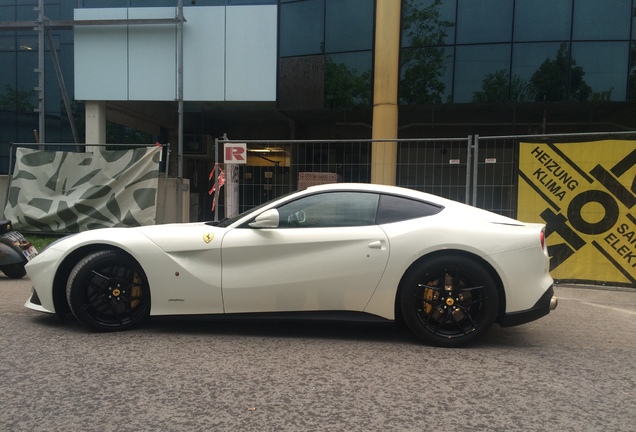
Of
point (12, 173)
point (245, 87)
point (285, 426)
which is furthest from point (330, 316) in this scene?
point (245, 87)

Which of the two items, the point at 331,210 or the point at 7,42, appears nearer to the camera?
the point at 331,210

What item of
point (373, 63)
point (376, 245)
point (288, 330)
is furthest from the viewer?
point (373, 63)

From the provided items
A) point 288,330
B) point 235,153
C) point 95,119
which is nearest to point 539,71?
point 235,153

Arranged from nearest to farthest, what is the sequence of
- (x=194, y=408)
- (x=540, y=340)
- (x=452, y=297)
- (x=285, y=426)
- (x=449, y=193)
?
(x=285, y=426), (x=194, y=408), (x=452, y=297), (x=540, y=340), (x=449, y=193)

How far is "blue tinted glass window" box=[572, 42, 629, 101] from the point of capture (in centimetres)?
1270

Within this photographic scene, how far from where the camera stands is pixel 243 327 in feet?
15.1

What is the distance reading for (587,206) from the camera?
637cm

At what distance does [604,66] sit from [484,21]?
136 inches

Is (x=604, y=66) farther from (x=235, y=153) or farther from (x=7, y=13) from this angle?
(x=7, y=13)

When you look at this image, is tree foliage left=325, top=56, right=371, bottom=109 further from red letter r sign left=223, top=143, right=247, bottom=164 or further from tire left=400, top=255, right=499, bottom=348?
tire left=400, top=255, right=499, bottom=348

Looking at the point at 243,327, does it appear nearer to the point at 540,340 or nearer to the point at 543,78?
the point at 540,340

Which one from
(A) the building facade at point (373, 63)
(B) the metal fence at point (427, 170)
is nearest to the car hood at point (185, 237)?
(B) the metal fence at point (427, 170)

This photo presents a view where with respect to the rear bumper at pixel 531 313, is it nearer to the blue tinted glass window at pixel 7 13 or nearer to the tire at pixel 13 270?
the tire at pixel 13 270

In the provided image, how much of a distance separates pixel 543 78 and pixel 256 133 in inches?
457
